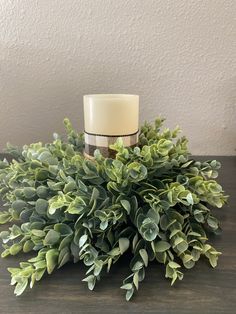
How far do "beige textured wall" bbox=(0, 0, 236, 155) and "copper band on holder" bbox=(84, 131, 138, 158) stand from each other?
0.93 feet

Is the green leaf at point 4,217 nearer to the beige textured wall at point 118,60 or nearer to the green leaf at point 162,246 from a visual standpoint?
the green leaf at point 162,246

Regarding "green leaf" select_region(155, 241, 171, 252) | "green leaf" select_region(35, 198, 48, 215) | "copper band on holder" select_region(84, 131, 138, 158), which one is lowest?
"green leaf" select_region(155, 241, 171, 252)

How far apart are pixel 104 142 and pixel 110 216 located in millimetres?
136

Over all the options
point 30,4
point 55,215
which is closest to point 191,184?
point 55,215

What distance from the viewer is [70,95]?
29.0 inches

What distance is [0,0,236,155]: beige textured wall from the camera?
673 mm

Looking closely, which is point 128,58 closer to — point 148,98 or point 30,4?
point 148,98

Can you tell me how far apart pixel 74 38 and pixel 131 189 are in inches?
17.0

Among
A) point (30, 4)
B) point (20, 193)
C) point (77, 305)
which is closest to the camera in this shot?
point (77, 305)

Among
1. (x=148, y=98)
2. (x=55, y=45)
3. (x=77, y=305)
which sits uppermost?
(x=55, y=45)

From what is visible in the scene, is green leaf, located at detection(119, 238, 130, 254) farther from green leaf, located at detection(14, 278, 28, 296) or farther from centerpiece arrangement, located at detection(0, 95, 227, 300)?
green leaf, located at detection(14, 278, 28, 296)

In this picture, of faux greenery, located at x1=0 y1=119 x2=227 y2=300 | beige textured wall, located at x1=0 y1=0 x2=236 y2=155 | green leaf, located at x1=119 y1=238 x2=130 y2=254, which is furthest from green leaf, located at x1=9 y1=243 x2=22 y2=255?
beige textured wall, located at x1=0 y1=0 x2=236 y2=155

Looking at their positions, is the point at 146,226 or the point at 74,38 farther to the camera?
the point at 74,38

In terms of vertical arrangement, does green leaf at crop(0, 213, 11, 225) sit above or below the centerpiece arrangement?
below
